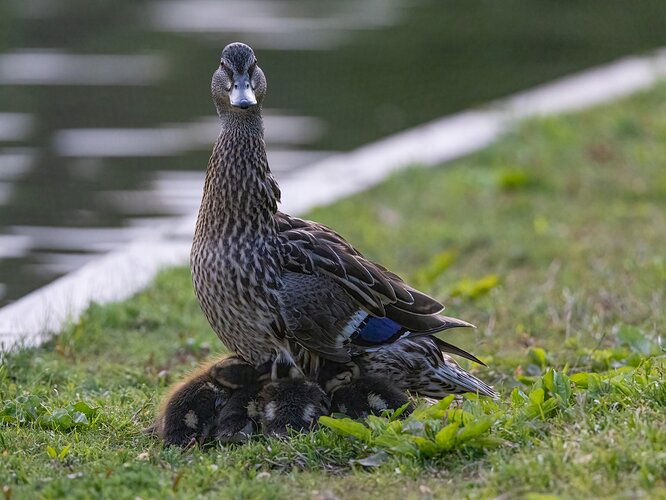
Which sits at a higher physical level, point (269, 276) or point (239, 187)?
point (239, 187)

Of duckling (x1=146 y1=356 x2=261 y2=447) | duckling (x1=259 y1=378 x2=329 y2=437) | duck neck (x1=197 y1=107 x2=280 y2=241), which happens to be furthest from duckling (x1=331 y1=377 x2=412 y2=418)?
duck neck (x1=197 y1=107 x2=280 y2=241)

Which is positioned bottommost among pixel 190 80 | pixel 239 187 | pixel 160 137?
pixel 239 187

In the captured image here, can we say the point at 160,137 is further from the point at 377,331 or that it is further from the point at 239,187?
the point at 377,331

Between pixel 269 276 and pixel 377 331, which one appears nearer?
pixel 269 276

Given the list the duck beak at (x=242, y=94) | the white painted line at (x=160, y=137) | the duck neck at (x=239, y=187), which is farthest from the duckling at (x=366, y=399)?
the white painted line at (x=160, y=137)

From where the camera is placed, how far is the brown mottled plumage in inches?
220

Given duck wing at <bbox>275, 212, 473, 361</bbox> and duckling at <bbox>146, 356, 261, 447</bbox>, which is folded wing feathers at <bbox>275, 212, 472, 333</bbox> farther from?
duckling at <bbox>146, 356, 261, 447</bbox>

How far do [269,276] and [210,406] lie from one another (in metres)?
0.57

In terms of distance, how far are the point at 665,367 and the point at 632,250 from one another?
2.99 metres

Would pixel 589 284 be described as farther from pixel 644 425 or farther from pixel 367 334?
pixel 644 425

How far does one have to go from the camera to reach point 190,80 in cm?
1396

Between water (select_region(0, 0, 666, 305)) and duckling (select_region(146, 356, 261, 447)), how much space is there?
2.89 meters

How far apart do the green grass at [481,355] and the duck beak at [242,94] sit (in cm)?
131

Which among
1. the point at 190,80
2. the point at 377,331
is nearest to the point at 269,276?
the point at 377,331
